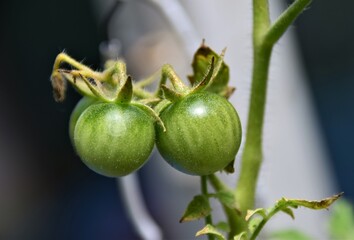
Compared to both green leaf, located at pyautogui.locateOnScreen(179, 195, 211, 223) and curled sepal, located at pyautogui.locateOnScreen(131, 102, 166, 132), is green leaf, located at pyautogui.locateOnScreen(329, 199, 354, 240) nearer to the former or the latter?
green leaf, located at pyautogui.locateOnScreen(179, 195, 211, 223)

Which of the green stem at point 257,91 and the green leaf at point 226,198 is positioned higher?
the green stem at point 257,91

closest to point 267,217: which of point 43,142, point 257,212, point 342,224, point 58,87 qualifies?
point 257,212

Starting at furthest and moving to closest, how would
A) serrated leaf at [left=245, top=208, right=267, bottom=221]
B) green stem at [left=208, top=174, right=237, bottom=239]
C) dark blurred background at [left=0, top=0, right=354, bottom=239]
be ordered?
dark blurred background at [left=0, top=0, right=354, bottom=239], green stem at [left=208, top=174, right=237, bottom=239], serrated leaf at [left=245, top=208, right=267, bottom=221]

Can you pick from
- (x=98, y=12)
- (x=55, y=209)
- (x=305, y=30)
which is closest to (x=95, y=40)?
(x=98, y=12)

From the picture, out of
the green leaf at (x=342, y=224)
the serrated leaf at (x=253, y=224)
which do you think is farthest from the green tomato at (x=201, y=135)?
the green leaf at (x=342, y=224)

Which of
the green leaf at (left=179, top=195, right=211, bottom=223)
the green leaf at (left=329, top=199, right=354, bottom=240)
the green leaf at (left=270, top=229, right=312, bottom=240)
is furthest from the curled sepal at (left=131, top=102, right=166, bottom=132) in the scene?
the green leaf at (left=329, top=199, right=354, bottom=240)

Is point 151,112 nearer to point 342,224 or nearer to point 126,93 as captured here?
point 126,93

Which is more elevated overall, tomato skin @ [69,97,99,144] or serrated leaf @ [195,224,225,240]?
tomato skin @ [69,97,99,144]

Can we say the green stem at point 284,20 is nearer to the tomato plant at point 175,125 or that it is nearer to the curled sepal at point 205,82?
the tomato plant at point 175,125
